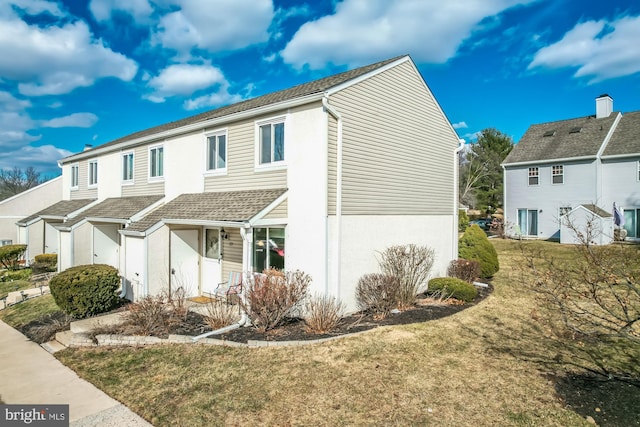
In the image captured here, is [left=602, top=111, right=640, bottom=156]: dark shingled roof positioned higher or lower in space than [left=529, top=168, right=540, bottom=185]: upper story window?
higher

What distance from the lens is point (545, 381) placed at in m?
6.07

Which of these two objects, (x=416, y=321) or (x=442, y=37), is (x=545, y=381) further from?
(x=442, y=37)

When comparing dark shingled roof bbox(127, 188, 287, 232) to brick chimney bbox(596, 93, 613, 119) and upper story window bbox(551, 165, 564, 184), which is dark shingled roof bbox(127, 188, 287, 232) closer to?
upper story window bbox(551, 165, 564, 184)

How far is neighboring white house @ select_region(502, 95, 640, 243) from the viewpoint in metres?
24.0

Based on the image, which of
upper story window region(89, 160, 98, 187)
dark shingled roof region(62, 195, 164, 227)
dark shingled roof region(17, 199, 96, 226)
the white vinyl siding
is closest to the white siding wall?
the white vinyl siding

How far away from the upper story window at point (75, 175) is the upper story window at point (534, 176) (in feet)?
103

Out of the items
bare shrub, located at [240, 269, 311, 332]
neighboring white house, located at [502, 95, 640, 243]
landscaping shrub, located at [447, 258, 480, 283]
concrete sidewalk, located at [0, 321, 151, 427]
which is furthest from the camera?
neighboring white house, located at [502, 95, 640, 243]

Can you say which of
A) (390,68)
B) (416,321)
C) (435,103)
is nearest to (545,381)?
(416,321)

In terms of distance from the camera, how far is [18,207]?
25.3 metres

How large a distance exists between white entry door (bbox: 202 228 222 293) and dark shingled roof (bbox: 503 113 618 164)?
25283 mm

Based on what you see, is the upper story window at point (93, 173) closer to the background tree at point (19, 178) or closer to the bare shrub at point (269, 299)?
the bare shrub at point (269, 299)

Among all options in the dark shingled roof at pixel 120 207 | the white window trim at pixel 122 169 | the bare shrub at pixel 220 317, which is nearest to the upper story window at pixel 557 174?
the bare shrub at pixel 220 317

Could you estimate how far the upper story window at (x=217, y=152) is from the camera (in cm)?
1228

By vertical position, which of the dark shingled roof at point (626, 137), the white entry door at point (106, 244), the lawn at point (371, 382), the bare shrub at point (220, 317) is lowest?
the lawn at point (371, 382)
